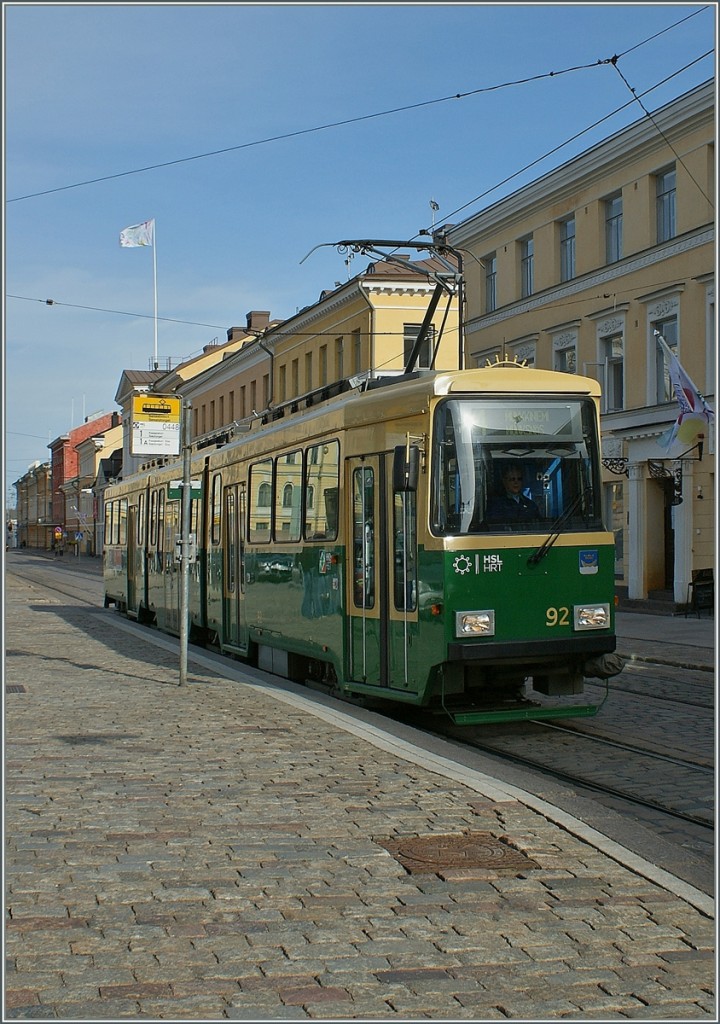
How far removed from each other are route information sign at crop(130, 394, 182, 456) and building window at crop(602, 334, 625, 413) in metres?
17.8

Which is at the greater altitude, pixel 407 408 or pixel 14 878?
pixel 407 408

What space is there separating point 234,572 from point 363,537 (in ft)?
19.3

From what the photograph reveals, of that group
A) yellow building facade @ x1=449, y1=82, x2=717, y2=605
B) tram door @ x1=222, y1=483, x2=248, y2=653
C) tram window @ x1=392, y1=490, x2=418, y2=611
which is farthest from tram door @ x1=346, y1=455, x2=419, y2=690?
yellow building facade @ x1=449, y1=82, x2=717, y2=605

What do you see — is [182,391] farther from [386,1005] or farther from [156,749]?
[386,1005]

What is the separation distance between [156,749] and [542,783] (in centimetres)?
297

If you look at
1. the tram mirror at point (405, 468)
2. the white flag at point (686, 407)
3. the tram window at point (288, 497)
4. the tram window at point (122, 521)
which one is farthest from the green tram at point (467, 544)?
the tram window at point (122, 521)

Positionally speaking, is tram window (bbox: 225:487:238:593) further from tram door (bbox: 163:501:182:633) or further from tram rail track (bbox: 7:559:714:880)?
tram rail track (bbox: 7:559:714:880)

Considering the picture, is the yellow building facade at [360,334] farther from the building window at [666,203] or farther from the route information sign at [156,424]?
the route information sign at [156,424]

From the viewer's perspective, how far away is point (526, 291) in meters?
36.0

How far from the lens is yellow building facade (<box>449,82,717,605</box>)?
90.1 ft

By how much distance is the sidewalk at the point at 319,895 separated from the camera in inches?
174

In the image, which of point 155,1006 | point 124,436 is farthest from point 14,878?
point 124,436

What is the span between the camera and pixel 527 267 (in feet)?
118

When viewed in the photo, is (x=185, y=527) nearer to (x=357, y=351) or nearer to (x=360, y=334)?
(x=360, y=334)
